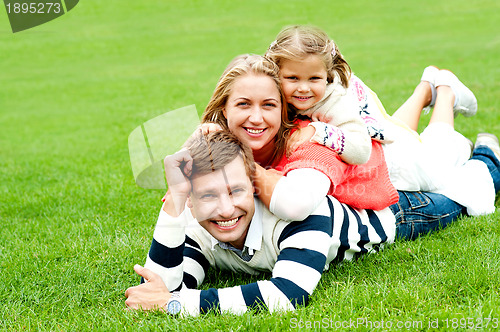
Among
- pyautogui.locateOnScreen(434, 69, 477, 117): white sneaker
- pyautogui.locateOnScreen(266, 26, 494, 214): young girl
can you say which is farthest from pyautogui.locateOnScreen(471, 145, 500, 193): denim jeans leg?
pyautogui.locateOnScreen(434, 69, 477, 117): white sneaker

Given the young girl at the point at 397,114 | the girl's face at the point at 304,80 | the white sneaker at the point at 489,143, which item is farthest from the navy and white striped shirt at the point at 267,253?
the white sneaker at the point at 489,143

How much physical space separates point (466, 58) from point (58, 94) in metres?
11.7

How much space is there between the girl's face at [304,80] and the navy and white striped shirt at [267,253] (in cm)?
71

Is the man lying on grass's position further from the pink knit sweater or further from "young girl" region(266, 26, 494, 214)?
"young girl" region(266, 26, 494, 214)

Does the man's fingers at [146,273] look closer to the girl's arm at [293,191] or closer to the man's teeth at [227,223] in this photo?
the man's teeth at [227,223]

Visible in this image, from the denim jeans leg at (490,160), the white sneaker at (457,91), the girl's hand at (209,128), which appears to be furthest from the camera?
the white sneaker at (457,91)

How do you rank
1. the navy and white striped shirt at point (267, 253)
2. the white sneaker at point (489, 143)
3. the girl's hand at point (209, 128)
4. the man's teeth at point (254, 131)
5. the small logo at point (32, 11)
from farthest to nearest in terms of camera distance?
the white sneaker at point (489, 143), the small logo at point (32, 11), the man's teeth at point (254, 131), the girl's hand at point (209, 128), the navy and white striped shirt at point (267, 253)

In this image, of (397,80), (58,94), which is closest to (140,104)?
(58,94)

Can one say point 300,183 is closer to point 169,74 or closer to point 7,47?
point 169,74

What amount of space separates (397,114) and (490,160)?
90 centimetres

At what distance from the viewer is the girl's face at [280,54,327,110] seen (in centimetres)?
368

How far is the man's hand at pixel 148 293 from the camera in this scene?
3072 mm

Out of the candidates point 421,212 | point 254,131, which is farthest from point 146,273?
point 421,212

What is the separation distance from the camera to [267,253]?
10.7 ft
